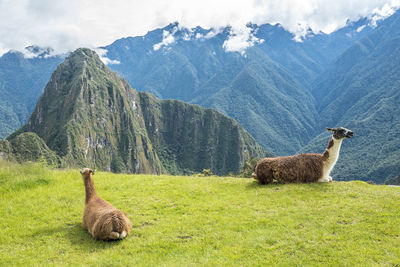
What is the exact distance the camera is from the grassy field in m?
6.39

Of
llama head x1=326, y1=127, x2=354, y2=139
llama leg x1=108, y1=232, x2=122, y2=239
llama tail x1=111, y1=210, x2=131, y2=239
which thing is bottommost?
llama leg x1=108, y1=232, x2=122, y2=239

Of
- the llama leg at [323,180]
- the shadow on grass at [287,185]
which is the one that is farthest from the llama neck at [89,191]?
the llama leg at [323,180]

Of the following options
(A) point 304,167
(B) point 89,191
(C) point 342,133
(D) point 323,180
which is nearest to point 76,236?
(B) point 89,191

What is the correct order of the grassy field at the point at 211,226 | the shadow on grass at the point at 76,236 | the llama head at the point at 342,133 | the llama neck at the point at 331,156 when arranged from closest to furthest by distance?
the grassy field at the point at 211,226 → the shadow on grass at the point at 76,236 → the llama head at the point at 342,133 → the llama neck at the point at 331,156

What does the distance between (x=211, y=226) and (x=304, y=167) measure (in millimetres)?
6071

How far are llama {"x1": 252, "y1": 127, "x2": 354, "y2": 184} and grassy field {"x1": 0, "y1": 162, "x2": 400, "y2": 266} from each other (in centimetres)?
62

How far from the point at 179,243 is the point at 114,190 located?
6.21 meters

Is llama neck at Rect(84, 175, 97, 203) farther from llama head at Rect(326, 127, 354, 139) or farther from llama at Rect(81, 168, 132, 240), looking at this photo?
llama head at Rect(326, 127, 354, 139)

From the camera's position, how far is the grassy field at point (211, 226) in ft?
21.0

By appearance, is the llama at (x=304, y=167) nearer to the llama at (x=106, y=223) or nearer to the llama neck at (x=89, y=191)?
the llama at (x=106, y=223)

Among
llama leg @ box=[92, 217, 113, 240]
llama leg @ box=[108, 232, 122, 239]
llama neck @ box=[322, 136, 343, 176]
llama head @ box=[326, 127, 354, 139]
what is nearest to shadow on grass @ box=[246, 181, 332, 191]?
llama neck @ box=[322, 136, 343, 176]

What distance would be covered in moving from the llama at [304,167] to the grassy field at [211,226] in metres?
0.62

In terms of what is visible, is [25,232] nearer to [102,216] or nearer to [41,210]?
[41,210]

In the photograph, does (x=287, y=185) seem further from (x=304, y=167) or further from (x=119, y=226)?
(x=119, y=226)
